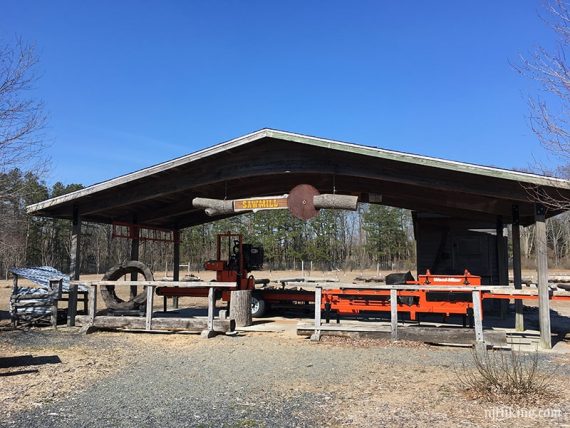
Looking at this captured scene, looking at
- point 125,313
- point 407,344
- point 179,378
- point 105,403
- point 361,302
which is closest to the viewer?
point 105,403

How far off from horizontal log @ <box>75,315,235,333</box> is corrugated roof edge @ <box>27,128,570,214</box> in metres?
3.32

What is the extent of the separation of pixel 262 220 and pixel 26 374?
48.0 metres

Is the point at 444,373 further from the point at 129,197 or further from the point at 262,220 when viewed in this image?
the point at 262,220

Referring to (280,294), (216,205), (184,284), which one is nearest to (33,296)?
(184,284)

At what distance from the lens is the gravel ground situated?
17.5ft

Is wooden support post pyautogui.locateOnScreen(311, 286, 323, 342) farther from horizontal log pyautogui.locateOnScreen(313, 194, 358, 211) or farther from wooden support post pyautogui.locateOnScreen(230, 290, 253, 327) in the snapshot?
wooden support post pyautogui.locateOnScreen(230, 290, 253, 327)

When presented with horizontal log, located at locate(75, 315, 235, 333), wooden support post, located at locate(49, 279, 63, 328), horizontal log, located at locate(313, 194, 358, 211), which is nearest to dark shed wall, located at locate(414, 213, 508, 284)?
horizontal log, located at locate(313, 194, 358, 211)

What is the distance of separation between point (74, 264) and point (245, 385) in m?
8.41

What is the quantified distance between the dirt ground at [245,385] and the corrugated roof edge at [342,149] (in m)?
3.36

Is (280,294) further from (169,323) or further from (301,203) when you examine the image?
(301,203)

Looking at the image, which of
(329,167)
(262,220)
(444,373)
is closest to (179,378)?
(444,373)

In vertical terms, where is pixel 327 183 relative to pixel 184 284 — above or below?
Answer: above

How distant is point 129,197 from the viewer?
42.8ft

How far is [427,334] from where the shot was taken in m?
10.1
